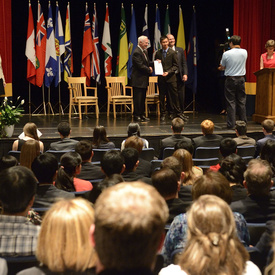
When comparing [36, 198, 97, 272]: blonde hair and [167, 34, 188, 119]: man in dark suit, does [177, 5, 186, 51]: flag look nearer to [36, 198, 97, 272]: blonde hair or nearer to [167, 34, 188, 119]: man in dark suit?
[167, 34, 188, 119]: man in dark suit

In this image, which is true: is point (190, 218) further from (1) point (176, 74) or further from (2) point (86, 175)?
(1) point (176, 74)

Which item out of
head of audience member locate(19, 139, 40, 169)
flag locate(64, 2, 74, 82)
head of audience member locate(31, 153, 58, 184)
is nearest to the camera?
head of audience member locate(31, 153, 58, 184)

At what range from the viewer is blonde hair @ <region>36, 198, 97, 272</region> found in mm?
1558

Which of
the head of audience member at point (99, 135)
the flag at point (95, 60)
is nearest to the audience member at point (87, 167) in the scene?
the head of audience member at point (99, 135)

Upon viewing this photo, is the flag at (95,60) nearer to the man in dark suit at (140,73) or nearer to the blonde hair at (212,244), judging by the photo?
the man in dark suit at (140,73)

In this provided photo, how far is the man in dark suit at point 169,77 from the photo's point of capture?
857 cm

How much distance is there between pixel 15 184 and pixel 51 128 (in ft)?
18.9

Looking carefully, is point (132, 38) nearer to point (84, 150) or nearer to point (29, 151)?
point (29, 151)

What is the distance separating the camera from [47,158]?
349 centimetres

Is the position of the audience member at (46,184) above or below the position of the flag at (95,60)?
below

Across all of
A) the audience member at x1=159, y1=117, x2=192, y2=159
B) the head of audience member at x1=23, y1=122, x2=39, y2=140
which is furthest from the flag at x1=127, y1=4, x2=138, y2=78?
the head of audience member at x1=23, y1=122, x2=39, y2=140

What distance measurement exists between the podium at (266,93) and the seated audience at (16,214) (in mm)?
5879

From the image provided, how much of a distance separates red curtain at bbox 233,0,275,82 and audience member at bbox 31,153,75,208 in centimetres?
702

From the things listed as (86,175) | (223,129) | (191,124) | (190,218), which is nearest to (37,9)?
(191,124)
